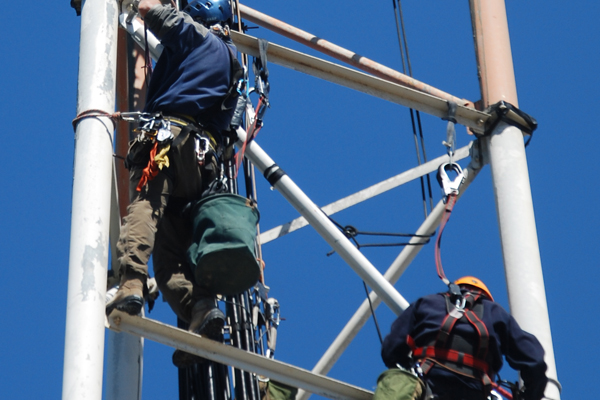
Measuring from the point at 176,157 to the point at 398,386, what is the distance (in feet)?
6.78

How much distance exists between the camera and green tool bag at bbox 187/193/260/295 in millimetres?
8047

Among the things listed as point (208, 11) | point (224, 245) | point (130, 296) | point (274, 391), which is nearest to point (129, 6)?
point (208, 11)

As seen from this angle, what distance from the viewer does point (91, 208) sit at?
Result: 816cm

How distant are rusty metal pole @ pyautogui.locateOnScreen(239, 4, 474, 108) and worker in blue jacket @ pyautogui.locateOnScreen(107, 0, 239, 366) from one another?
1.75 m

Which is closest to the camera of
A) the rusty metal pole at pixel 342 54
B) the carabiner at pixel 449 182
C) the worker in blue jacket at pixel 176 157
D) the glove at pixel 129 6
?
the worker in blue jacket at pixel 176 157

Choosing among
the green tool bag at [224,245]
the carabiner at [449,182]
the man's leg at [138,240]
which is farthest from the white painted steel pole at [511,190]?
the man's leg at [138,240]

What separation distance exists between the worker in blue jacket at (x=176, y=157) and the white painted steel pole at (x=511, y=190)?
1.97 metres

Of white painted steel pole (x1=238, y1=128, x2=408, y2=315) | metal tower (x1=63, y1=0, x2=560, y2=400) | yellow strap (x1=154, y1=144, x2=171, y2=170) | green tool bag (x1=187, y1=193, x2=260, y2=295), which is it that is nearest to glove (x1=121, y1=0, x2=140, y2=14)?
metal tower (x1=63, y1=0, x2=560, y2=400)

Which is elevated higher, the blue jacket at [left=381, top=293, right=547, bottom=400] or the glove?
the glove

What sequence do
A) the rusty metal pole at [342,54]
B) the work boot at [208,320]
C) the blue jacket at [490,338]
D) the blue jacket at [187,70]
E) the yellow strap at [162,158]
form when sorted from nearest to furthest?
the work boot at [208,320], the blue jacket at [490,338], the yellow strap at [162,158], the blue jacket at [187,70], the rusty metal pole at [342,54]

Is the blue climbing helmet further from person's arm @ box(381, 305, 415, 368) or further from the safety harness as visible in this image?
the safety harness

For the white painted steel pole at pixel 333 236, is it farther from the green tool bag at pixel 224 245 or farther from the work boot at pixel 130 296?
the work boot at pixel 130 296

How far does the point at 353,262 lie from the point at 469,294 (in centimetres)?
108

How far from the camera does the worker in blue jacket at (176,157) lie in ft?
26.7
